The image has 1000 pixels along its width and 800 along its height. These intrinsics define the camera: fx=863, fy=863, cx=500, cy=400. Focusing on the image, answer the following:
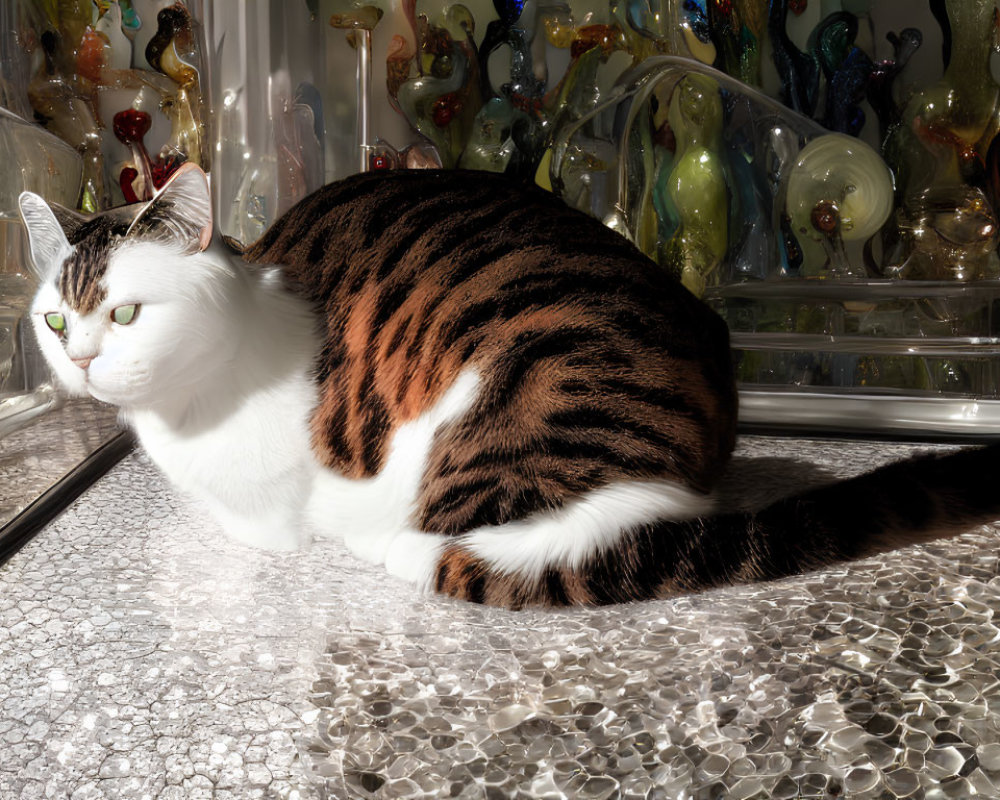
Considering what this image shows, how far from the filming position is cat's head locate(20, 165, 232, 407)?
61 centimetres

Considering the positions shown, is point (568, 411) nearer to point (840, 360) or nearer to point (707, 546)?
point (707, 546)

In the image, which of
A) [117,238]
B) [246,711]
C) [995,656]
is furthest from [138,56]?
[995,656]

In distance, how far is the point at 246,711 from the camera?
1.61 feet

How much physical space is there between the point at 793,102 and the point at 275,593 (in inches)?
40.1

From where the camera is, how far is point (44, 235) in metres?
0.66

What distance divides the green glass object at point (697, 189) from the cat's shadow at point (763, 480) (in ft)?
1.34

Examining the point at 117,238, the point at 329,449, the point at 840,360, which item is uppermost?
the point at 117,238

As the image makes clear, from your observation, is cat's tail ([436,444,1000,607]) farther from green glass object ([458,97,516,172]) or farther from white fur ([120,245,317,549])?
green glass object ([458,97,516,172])

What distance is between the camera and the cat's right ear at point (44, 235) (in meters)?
0.65

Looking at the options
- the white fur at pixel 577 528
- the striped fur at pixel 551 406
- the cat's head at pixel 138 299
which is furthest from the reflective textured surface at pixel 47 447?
the white fur at pixel 577 528

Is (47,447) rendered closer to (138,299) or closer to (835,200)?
(138,299)

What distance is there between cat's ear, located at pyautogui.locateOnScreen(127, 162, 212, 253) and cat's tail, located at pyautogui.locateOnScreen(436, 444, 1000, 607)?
299 mm

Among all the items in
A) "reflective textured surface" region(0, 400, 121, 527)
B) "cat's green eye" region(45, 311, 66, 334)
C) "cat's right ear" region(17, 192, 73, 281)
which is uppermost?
"cat's right ear" region(17, 192, 73, 281)

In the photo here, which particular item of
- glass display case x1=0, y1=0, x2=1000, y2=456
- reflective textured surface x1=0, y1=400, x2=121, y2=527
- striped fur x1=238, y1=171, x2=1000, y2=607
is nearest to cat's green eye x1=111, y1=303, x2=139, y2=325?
striped fur x1=238, y1=171, x2=1000, y2=607
